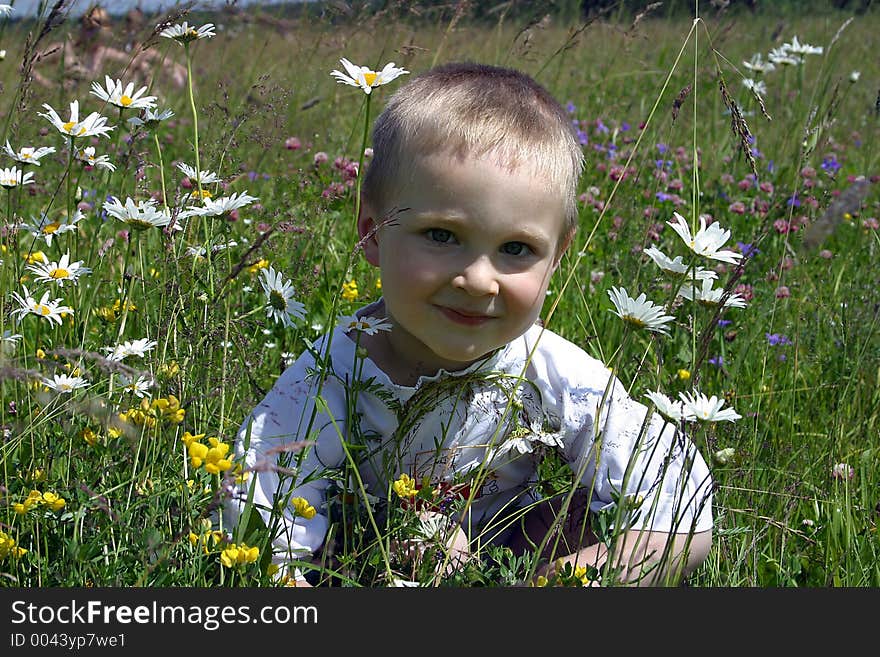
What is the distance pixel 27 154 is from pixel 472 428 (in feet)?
3.56

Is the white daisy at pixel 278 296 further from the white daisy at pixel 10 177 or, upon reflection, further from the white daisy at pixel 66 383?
the white daisy at pixel 10 177

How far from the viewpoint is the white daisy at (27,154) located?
6.48ft

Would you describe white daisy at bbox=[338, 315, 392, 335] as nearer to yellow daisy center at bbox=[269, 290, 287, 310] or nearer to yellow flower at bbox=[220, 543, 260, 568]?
yellow daisy center at bbox=[269, 290, 287, 310]

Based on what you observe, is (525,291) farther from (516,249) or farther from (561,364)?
(561,364)

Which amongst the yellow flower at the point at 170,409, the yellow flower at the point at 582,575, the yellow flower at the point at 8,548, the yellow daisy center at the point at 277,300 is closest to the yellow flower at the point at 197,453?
the yellow flower at the point at 170,409

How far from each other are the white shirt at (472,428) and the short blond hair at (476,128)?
325 millimetres

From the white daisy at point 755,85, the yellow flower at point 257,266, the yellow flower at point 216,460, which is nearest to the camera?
the yellow flower at point 216,460

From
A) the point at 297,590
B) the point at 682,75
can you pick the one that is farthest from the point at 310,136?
the point at 297,590

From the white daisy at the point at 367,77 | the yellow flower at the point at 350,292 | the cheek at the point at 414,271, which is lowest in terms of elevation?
the cheek at the point at 414,271

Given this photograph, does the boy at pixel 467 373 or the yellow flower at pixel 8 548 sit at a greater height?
the boy at pixel 467 373

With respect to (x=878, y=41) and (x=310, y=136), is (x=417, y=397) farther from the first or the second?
(x=878, y=41)

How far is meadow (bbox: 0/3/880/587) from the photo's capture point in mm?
1746

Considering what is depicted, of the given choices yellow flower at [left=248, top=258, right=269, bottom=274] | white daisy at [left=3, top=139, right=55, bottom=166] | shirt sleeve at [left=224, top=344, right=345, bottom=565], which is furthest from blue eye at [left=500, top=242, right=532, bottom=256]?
yellow flower at [left=248, top=258, right=269, bottom=274]

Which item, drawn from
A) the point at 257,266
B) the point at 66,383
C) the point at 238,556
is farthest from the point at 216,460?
the point at 257,266
